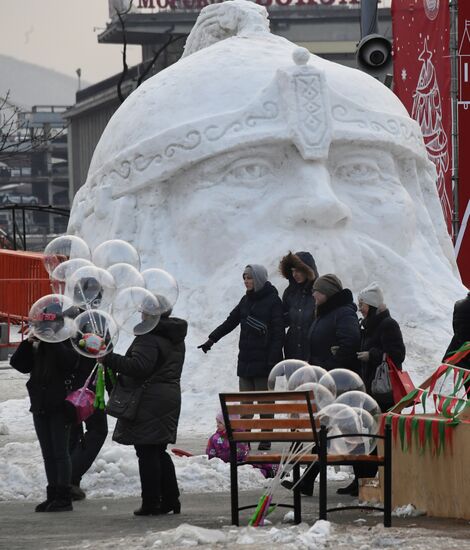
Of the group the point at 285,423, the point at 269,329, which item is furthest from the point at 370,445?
the point at 269,329

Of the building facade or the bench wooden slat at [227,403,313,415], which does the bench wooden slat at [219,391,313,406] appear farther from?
the building facade

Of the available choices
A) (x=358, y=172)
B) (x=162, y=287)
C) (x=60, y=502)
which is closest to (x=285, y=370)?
(x=162, y=287)

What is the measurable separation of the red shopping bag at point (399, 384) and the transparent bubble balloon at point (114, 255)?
6.73ft

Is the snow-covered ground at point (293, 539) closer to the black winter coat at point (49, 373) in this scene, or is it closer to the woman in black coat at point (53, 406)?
the woman in black coat at point (53, 406)

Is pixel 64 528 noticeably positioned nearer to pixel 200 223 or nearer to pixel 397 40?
pixel 200 223

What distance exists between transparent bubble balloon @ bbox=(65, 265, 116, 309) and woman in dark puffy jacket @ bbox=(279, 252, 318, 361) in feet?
8.99

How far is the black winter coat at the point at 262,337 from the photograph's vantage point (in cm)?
1359

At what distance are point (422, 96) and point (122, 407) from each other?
1357 centimetres

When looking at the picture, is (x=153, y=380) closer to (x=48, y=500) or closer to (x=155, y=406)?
(x=155, y=406)

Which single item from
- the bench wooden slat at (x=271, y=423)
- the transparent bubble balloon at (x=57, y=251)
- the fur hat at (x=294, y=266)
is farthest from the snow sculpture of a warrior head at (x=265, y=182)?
the bench wooden slat at (x=271, y=423)

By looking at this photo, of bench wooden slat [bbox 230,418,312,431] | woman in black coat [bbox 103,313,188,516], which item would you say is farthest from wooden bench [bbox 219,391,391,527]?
woman in black coat [bbox 103,313,188,516]

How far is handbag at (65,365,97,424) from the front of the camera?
10570 mm

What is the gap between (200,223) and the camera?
16.8 metres

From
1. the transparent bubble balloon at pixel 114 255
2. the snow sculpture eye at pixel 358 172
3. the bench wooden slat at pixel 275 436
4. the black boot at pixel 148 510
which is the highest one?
the snow sculpture eye at pixel 358 172
